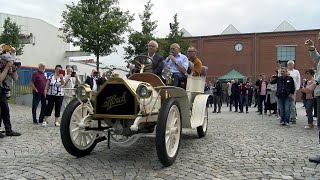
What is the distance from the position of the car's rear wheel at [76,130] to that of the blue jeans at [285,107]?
6612mm

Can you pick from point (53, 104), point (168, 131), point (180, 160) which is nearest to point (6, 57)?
point (53, 104)

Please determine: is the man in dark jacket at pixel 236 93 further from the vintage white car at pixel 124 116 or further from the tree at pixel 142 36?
the vintage white car at pixel 124 116

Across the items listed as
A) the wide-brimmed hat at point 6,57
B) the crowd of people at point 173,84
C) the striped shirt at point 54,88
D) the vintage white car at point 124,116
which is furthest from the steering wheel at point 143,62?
the striped shirt at point 54,88

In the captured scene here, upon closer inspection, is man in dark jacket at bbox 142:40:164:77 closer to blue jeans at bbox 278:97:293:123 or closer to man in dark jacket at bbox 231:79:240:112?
blue jeans at bbox 278:97:293:123

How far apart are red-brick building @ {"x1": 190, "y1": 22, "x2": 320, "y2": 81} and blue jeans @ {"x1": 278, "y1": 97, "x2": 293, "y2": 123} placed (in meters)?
34.2

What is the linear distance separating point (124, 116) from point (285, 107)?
6.85 m

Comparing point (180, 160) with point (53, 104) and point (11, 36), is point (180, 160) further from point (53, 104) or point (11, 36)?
point (11, 36)

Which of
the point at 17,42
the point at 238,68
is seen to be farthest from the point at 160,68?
the point at 238,68

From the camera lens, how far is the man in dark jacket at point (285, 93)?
10.7 meters

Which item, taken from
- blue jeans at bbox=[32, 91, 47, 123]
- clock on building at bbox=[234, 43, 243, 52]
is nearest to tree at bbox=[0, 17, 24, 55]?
blue jeans at bbox=[32, 91, 47, 123]

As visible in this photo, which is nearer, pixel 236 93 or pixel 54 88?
pixel 54 88

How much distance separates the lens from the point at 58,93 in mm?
10406

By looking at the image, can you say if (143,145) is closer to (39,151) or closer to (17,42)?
(39,151)

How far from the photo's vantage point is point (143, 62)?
682 cm
